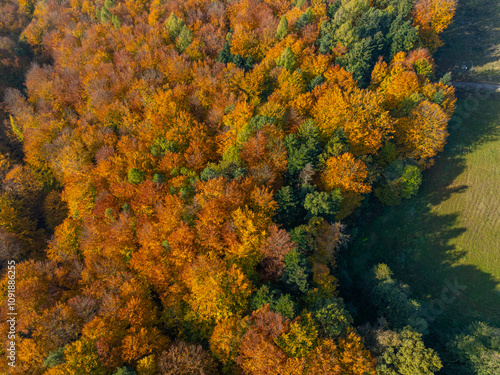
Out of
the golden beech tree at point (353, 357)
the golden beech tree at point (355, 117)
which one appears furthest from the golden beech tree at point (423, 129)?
the golden beech tree at point (353, 357)

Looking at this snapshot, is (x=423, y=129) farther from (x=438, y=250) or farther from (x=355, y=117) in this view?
(x=438, y=250)

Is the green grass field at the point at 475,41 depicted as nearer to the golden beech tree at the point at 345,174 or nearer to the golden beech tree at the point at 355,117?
the golden beech tree at the point at 355,117

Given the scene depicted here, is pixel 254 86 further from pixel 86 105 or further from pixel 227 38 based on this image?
pixel 86 105

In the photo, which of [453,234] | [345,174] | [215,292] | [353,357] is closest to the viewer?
[353,357]

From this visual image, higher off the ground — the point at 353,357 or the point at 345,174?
the point at 345,174

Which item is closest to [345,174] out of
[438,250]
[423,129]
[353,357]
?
[423,129]

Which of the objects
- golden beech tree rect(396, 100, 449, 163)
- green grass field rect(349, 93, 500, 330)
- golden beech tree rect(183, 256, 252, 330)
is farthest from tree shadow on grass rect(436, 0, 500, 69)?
golden beech tree rect(183, 256, 252, 330)

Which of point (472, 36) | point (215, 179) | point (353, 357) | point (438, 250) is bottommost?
point (438, 250)

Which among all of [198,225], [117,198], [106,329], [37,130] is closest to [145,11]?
[37,130]
